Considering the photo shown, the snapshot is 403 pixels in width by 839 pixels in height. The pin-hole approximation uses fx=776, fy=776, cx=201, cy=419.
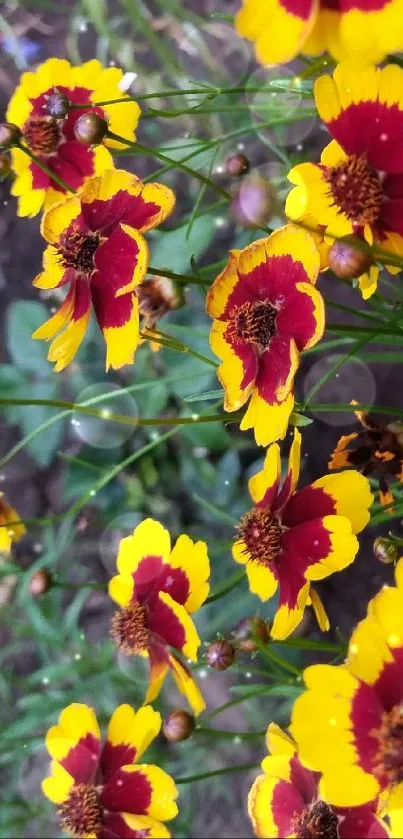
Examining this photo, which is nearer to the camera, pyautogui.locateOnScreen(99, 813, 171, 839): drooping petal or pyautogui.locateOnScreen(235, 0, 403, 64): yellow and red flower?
pyautogui.locateOnScreen(235, 0, 403, 64): yellow and red flower

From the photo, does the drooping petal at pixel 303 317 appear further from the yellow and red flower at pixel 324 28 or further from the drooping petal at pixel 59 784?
the drooping petal at pixel 59 784

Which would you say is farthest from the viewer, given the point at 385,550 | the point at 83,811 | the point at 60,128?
the point at 60,128

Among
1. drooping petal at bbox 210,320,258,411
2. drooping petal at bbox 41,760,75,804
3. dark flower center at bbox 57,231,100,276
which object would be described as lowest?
drooping petal at bbox 41,760,75,804

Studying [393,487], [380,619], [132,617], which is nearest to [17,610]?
[132,617]

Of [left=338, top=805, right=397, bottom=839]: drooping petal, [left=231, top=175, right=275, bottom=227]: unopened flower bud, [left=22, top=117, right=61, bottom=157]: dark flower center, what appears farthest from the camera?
[left=22, top=117, right=61, bottom=157]: dark flower center

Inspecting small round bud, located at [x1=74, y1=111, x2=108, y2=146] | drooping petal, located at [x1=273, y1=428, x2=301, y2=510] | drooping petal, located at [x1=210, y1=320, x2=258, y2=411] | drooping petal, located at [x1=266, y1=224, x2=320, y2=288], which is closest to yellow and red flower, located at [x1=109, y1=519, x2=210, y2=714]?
drooping petal, located at [x1=273, y1=428, x2=301, y2=510]

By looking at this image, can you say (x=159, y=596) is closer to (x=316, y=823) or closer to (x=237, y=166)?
(x=316, y=823)

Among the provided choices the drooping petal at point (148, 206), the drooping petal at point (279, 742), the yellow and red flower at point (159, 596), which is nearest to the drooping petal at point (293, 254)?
the drooping petal at point (148, 206)

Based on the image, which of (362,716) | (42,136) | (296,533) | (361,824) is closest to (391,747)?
(362,716)

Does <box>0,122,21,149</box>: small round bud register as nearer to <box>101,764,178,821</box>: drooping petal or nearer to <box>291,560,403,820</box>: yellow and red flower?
<box>291,560,403,820</box>: yellow and red flower
